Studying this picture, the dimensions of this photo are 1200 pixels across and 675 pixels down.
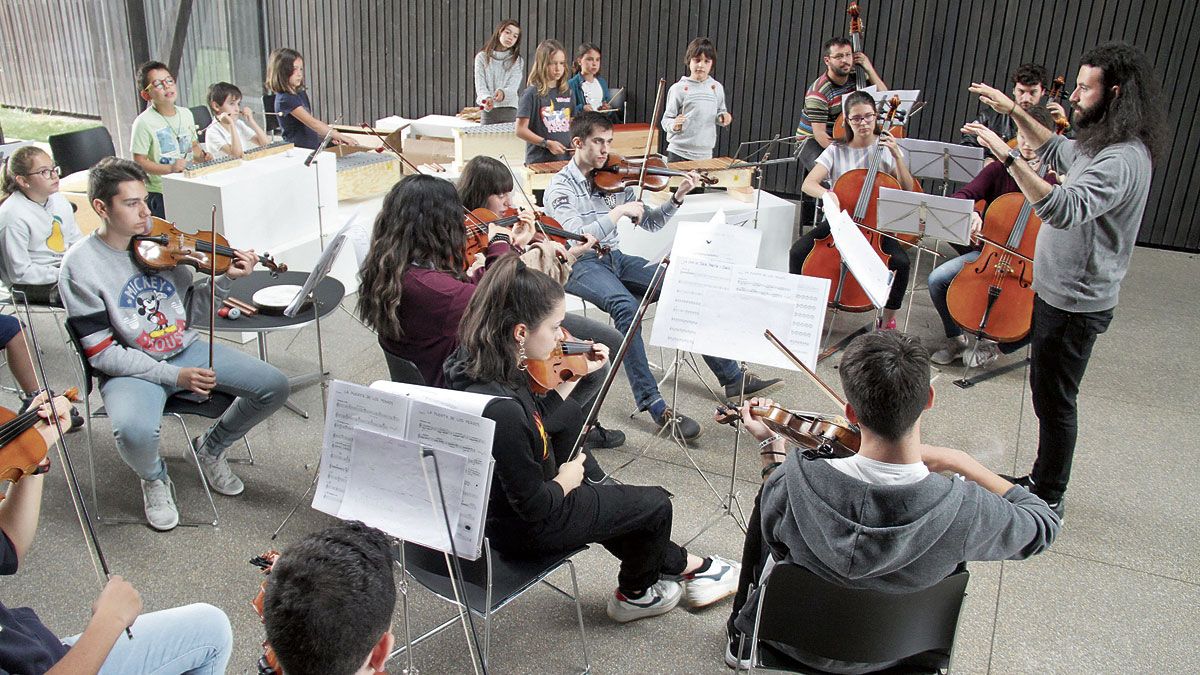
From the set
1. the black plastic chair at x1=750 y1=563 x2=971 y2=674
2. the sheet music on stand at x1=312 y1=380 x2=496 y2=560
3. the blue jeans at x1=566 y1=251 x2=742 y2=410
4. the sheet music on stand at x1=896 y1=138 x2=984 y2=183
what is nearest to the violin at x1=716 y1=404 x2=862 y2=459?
the black plastic chair at x1=750 y1=563 x2=971 y2=674

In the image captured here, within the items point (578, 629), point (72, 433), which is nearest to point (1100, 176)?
point (578, 629)

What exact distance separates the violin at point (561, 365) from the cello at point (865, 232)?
2139 mm

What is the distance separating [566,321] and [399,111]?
20.0ft

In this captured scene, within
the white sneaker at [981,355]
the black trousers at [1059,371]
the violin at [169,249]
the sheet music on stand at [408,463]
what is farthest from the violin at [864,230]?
the sheet music on stand at [408,463]

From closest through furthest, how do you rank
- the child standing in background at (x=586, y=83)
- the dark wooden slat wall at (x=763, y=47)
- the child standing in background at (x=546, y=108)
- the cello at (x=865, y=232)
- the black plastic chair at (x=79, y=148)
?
the cello at (x=865, y=232), the black plastic chair at (x=79, y=148), the child standing in background at (x=546, y=108), the child standing in background at (x=586, y=83), the dark wooden slat wall at (x=763, y=47)

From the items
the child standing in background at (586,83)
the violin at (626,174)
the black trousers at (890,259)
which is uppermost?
the child standing in background at (586,83)

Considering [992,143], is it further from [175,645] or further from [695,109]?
[695,109]

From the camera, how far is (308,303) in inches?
143

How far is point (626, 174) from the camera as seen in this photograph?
4504 millimetres

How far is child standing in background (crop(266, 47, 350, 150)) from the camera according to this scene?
226 inches

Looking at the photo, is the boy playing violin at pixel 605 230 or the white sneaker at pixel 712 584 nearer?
the white sneaker at pixel 712 584

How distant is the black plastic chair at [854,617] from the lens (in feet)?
6.29

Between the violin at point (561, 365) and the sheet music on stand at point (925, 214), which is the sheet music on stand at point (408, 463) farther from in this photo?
the sheet music on stand at point (925, 214)

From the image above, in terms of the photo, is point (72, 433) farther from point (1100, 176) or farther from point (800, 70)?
point (800, 70)
